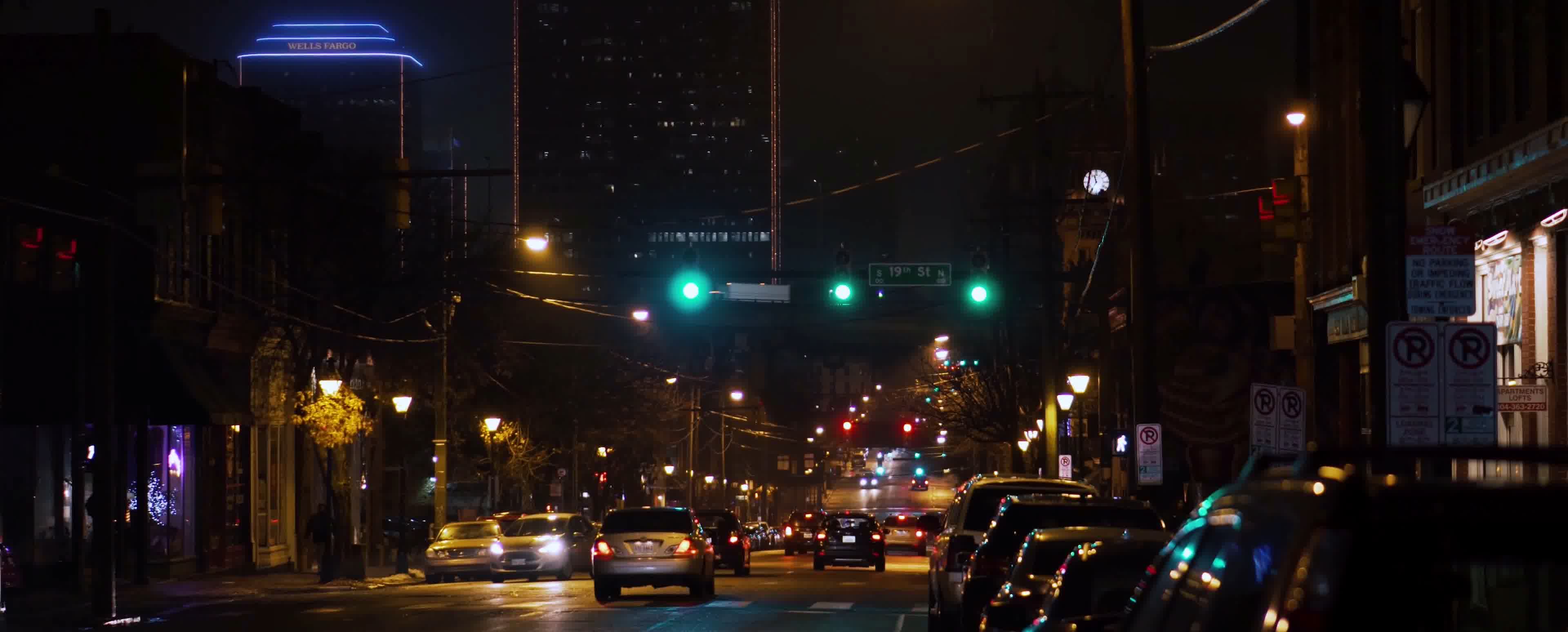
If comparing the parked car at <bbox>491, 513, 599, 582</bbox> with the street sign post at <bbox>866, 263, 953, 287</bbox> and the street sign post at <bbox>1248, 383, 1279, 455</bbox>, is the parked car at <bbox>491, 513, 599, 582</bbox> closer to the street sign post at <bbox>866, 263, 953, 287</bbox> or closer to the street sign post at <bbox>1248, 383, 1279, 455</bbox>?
the street sign post at <bbox>866, 263, 953, 287</bbox>

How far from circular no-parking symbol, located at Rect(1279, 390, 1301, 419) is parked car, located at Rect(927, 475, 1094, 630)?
2276mm

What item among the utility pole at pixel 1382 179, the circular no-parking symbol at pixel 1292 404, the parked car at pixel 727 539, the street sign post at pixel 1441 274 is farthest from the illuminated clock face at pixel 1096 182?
the street sign post at pixel 1441 274

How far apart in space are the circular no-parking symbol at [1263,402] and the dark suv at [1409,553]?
15081 millimetres

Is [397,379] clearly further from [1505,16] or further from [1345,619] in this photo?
[1345,619]

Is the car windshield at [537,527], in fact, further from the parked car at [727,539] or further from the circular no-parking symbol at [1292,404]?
the circular no-parking symbol at [1292,404]

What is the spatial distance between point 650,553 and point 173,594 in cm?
917

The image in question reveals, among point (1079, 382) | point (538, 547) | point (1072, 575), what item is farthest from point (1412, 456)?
point (1079, 382)

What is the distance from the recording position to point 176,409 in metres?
35.2

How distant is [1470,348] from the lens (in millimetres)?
13164

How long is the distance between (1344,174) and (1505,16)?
297 inches

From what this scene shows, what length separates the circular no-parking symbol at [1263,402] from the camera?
1956 cm

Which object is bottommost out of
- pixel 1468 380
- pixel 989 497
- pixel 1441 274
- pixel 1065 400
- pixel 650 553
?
pixel 650 553

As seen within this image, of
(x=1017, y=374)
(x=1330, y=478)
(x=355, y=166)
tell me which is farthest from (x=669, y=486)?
(x=1330, y=478)

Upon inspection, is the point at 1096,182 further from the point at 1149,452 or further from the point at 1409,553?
the point at 1409,553
